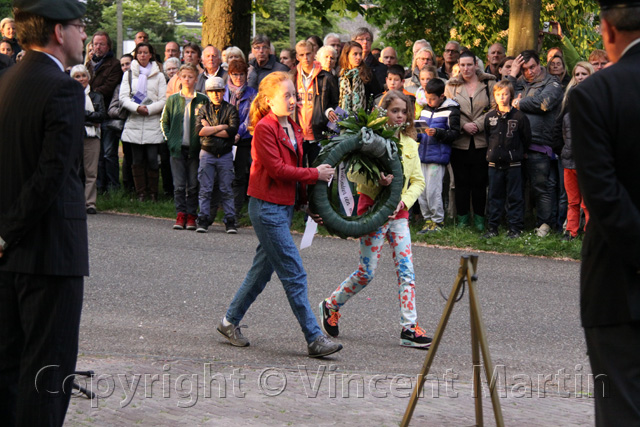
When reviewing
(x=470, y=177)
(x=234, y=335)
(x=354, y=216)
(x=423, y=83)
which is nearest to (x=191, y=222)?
(x=423, y=83)

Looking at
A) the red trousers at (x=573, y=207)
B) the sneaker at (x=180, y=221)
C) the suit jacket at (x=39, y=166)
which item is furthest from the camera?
the sneaker at (x=180, y=221)

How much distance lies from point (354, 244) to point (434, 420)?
22.7 feet

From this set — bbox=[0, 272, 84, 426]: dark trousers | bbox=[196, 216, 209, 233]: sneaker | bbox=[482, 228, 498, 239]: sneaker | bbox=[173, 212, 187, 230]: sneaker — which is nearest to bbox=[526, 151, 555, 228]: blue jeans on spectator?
bbox=[482, 228, 498, 239]: sneaker

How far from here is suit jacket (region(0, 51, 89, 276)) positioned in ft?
13.7

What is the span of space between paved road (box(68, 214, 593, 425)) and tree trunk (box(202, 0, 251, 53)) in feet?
18.7

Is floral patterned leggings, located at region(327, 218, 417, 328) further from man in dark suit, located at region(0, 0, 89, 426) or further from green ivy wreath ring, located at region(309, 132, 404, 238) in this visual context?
man in dark suit, located at region(0, 0, 89, 426)

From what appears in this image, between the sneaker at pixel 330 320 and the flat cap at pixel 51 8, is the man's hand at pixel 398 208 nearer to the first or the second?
the sneaker at pixel 330 320

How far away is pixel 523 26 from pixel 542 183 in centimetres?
467

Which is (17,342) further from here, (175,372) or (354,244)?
(354,244)

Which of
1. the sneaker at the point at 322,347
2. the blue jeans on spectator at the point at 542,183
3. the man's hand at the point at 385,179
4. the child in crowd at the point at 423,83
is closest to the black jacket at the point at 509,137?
the blue jeans on spectator at the point at 542,183

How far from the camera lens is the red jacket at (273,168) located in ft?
23.1

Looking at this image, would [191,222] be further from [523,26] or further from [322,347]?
[523,26]

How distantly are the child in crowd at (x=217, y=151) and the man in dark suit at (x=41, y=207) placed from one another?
8.59 meters

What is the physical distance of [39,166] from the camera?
4176 millimetres
